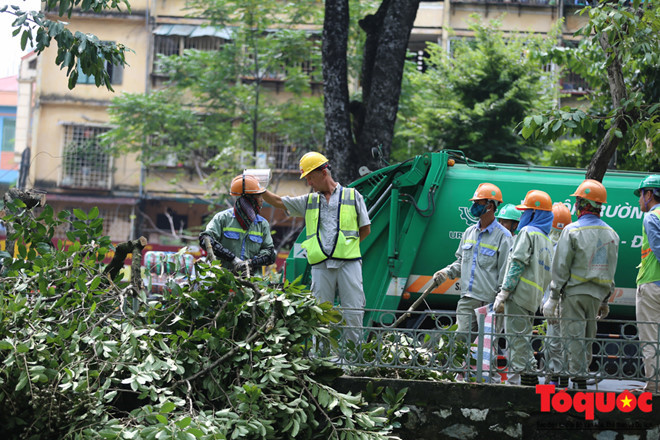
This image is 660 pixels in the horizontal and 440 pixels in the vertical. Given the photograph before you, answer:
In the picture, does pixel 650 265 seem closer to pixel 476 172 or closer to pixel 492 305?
pixel 492 305

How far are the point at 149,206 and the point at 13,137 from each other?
7368mm

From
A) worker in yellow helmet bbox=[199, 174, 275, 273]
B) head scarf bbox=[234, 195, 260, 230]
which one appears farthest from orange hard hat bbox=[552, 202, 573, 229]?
head scarf bbox=[234, 195, 260, 230]

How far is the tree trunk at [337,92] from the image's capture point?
11.4 m

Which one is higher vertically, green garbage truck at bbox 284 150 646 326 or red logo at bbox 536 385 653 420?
green garbage truck at bbox 284 150 646 326

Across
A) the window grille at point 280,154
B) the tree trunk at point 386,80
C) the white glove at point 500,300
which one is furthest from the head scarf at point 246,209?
the window grille at point 280,154

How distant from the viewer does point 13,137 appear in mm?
29922

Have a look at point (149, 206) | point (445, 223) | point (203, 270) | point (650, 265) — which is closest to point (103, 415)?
point (203, 270)

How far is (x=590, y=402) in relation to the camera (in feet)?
18.8

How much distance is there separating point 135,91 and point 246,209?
1983cm

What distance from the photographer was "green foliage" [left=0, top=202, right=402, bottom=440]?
15.7 feet

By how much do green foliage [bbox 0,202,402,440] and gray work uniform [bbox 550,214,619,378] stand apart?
1.66 metres

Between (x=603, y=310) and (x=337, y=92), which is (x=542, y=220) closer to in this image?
(x=603, y=310)

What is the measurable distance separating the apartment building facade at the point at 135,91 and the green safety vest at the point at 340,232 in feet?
60.1

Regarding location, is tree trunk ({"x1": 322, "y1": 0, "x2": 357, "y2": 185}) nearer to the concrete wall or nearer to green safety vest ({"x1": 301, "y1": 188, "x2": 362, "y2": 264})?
green safety vest ({"x1": 301, "y1": 188, "x2": 362, "y2": 264})
